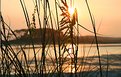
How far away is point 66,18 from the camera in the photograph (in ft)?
6.37

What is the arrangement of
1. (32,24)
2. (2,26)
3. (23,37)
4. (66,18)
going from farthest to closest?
(23,37) < (32,24) < (2,26) < (66,18)

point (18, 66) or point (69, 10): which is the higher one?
point (69, 10)

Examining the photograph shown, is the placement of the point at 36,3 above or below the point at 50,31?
above

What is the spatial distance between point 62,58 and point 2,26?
1.35 ft

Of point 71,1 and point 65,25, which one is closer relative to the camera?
point 65,25

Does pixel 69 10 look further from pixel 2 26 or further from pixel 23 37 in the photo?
pixel 23 37

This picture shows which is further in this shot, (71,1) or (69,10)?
(71,1)

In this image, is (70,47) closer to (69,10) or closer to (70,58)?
(70,58)

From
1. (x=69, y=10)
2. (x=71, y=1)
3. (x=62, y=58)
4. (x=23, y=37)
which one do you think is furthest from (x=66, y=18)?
(x=23, y=37)

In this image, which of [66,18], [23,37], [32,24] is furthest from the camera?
[23,37]

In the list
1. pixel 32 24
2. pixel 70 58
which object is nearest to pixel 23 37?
pixel 32 24

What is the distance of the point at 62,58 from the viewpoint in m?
2.20

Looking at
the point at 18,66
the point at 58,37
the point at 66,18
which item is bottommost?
the point at 18,66

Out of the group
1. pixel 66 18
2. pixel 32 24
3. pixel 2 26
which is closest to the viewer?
pixel 66 18
